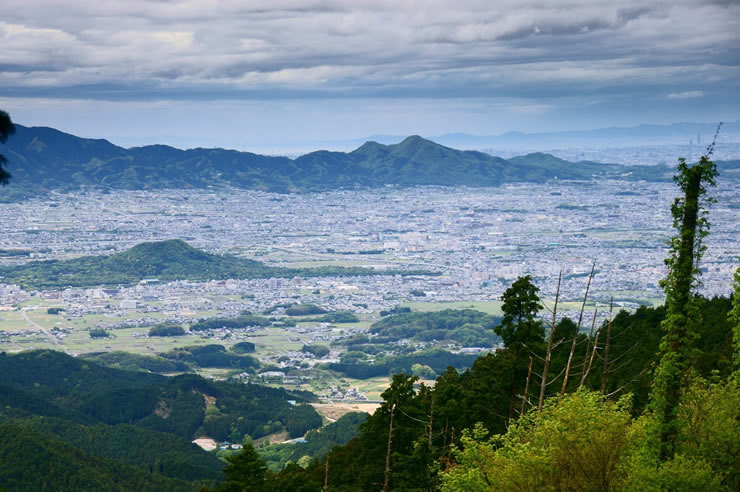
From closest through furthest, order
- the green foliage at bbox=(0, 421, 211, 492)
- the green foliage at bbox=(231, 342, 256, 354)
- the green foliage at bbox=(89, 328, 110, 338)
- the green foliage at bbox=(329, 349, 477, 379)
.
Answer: the green foliage at bbox=(0, 421, 211, 492)
the green foliage at bbox=(329, 349, 477, 379)
the green foliage at bbox=(231, 342, 256, 354)
the green foliage at bbox=(89, 328, 110, 338)

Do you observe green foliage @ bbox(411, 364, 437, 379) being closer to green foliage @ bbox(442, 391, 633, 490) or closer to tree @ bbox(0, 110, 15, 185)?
green foliage @ bbox(442, 391, 633, 490)

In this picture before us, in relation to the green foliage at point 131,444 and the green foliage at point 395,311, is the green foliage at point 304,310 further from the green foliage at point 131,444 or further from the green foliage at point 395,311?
the green foliage at point 131,444

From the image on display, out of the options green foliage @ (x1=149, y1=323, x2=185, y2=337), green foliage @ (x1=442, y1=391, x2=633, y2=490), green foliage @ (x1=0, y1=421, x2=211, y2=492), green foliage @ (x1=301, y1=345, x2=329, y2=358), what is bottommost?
green foliage @ (x1=149, y1=323, x2=185, y2=337)

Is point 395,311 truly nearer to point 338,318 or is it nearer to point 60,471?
point 338,318

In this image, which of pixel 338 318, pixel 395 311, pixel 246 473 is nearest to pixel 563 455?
pixel 246 473

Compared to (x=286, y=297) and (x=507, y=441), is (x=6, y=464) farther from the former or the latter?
(x=286, y=297)

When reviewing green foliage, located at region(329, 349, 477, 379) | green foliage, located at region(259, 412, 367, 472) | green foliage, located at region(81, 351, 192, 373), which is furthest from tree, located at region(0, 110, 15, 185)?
green foliage, located at region(81, 351, 192, 373)
